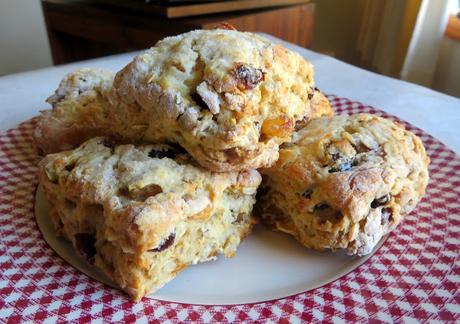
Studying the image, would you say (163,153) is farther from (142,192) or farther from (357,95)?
(357,95)

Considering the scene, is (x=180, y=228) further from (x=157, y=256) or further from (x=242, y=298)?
(x=242, y=298)

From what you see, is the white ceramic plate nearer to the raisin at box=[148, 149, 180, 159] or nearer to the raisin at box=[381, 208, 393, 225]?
the raisin at box=[381, 208, 393, 225]

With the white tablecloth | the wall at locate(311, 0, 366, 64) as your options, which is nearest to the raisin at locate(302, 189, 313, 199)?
the white tablecloth

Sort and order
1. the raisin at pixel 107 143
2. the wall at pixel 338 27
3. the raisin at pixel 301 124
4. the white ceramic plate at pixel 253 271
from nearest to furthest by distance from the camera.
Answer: the white ceramic plate at pixel 253 271
the raisin at pixel 107 143
the raisin at pixel 301 124
the wall at pixel 338 27

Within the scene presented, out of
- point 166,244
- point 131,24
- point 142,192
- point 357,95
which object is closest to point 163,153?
point 142,192

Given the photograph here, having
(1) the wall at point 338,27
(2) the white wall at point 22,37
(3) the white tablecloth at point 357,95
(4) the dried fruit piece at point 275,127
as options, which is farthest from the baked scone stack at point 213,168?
(1) the wall at point 338,27

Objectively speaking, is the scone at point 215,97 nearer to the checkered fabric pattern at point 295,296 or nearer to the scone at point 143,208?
the scone at point 143,208

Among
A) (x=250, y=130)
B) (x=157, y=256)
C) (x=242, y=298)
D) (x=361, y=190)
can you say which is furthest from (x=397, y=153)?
(x=157, y=256)
